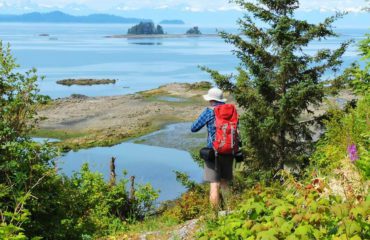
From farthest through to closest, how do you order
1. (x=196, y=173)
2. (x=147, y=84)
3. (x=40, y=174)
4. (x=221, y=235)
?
1. (x=147, y=84)
2. (x=196, y=173)
3. (x=40, y=174)
4. (x=221, y=235)

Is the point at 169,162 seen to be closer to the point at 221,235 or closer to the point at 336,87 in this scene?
the point at 336,87

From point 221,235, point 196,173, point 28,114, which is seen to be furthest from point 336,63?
point 196,173

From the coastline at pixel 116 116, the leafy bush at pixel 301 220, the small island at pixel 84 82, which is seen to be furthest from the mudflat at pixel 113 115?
the leafy bush at pixel 301 220

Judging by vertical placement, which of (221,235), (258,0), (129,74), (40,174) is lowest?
(129,74)

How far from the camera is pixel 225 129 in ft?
26.0

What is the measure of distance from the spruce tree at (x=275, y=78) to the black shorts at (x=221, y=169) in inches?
320

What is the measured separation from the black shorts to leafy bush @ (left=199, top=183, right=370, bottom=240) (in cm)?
320

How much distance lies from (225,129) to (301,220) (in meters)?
3.74

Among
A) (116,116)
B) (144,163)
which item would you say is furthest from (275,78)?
(116,116)

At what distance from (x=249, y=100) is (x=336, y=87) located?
112 inches

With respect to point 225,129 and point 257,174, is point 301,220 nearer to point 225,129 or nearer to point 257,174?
point 225,129

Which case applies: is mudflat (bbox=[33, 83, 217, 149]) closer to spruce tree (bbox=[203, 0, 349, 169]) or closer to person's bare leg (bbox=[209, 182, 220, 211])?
spruce tree (bbox=[203, 0, 349, 169])

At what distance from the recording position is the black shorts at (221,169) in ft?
27.1

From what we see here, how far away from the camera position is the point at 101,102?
54.9 m
